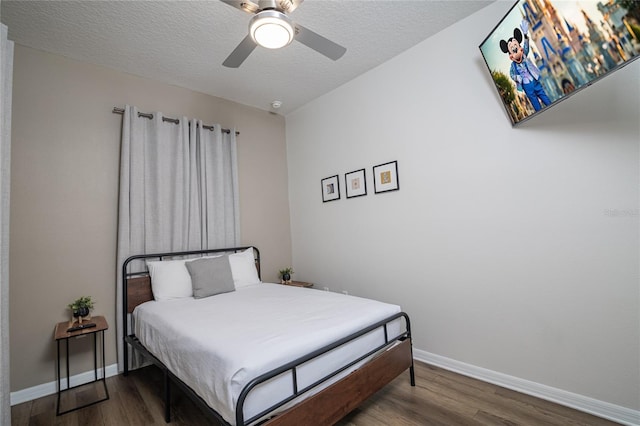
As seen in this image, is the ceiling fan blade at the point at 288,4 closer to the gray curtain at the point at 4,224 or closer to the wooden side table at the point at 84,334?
the gray curtain at the point at 4,224

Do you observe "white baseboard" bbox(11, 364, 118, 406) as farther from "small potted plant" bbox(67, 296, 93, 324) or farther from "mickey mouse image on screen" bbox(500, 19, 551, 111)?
"mickey mouse image on screen" bbox(500, 19, 551, 111)

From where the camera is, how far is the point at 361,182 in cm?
323

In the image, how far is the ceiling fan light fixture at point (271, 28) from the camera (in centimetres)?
157

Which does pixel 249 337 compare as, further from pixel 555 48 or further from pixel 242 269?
pixel 555 48

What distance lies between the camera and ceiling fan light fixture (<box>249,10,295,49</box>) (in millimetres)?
1570

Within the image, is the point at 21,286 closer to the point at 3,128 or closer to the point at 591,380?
the point at 3,128

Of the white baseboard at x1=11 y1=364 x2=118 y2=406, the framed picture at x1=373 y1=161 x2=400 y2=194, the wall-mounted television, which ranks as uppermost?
the wall-mounted television

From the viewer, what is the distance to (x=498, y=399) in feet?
6.52

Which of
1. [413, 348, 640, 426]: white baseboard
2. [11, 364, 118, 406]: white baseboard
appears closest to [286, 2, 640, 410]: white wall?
[413, 348, 640, 426]: white baseboard

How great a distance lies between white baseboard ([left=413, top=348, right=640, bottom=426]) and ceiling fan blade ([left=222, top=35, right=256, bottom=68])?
9.67 feet

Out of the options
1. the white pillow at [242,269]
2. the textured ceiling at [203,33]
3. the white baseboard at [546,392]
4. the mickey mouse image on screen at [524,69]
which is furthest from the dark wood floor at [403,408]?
the textured ceiling at [203,33]

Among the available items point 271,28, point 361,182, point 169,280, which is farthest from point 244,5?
point 169,280

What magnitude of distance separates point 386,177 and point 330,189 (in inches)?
33.4

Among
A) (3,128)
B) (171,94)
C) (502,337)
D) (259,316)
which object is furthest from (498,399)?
(171,94)
